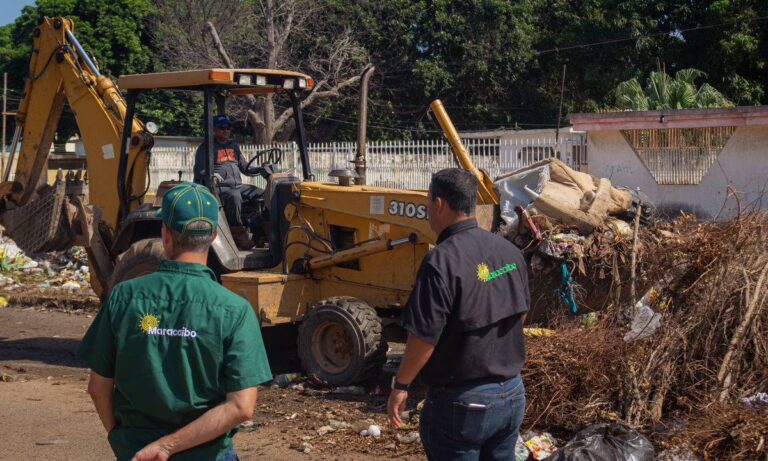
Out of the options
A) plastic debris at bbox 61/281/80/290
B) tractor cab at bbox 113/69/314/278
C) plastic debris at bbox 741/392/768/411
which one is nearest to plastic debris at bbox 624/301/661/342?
plastic debris at bbox 741/392/768/411

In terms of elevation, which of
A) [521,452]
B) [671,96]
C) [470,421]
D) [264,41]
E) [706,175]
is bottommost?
[521,452]

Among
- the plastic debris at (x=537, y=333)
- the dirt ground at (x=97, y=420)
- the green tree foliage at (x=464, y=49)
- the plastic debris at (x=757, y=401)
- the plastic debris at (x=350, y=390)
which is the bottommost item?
the dirt ground at (x=97, y=420)

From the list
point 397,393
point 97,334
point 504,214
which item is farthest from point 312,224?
point 97,334

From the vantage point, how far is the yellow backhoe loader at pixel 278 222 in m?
7.46

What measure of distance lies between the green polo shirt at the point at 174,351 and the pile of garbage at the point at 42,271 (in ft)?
35.7

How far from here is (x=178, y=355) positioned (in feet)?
8.98

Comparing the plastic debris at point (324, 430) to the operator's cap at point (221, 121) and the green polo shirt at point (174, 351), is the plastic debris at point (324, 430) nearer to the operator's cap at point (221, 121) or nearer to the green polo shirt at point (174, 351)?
the operator's cap at point (221, 121)

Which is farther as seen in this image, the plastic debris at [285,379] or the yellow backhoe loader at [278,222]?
the plastic debris at [285,379]

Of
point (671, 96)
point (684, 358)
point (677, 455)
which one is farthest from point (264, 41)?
point (677, 455)

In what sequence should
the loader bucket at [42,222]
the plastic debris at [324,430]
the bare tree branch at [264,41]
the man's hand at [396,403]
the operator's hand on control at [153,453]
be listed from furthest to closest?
the bare tree branch at [264,41]
the loader bucket at [42,222]
the plastic debris at [324,430]
the man's hand at [396,403]
the operator's hand on control at [153,453]

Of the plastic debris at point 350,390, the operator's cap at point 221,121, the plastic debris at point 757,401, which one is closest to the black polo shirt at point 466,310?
the plastic debris at point 757,401

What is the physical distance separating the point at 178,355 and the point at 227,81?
18.1 ft

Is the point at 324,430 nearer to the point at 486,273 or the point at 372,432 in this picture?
the point at 372,432

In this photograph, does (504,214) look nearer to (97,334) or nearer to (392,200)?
(392,200)
